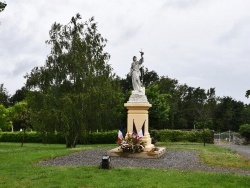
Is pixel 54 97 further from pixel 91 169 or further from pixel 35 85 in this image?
pixel 91 169

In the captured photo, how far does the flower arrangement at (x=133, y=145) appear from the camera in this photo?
19.9m

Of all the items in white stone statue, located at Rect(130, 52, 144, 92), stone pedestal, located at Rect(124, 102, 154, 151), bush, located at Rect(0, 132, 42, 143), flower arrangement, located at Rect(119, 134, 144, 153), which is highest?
white stone statue, located at Rect(130, 52, 144, 92)

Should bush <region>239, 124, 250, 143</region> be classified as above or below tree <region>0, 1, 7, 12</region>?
below

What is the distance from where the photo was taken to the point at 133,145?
19.9 m

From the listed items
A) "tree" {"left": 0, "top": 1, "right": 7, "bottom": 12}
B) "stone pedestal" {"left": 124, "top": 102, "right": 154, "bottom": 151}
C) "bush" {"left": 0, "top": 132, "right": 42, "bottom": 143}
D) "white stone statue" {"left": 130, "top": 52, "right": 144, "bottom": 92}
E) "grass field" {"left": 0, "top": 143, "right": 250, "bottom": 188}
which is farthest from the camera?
"bush" {"left": 0, "top": 132, "right": 42, "bottom": 143}

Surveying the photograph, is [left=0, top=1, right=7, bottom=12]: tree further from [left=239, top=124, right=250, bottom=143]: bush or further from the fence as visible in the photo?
the fence

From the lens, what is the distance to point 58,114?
93.7ft

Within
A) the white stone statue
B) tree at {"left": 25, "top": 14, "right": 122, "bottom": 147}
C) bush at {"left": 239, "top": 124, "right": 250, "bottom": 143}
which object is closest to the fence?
bush at {"left": 239, "top": 124, "right": 250, "bottom": 143}

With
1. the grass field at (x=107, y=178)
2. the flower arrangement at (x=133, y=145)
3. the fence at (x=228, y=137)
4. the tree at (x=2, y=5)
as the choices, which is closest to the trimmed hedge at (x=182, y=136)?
the fence at (x=228, y=137)

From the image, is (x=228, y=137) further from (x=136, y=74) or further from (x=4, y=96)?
(x=4, y=96)

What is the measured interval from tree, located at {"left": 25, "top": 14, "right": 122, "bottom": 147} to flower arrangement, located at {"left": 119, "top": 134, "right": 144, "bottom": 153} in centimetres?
920

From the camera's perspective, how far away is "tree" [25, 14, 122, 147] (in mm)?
28969

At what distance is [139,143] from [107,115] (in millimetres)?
10289

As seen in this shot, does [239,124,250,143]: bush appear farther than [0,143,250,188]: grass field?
Yes
